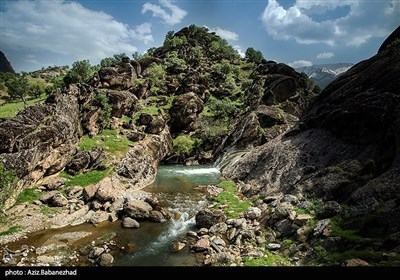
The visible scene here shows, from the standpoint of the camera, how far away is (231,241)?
29.5 meters

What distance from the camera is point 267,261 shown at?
24.3 meters

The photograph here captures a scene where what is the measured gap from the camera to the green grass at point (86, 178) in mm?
44425

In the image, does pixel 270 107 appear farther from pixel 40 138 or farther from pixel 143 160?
pixel 40 138

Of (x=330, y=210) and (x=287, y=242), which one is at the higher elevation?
(x=330, y=210)

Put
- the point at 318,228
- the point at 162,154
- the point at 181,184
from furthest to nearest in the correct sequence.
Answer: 1. the point at 162,154
2. the point at 181,184
3. the point at 318,228

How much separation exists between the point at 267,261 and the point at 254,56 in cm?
18297

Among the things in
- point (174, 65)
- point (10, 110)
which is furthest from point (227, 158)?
point (174, 65)

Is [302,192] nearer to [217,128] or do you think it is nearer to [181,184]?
[181,184]

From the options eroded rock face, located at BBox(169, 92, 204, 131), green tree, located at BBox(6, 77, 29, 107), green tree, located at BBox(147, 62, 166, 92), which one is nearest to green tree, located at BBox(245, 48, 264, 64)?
green tree, located at BBox(147, 62, 166, 92)

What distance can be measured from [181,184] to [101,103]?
29.8m

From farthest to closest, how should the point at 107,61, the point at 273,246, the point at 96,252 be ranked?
the point at 107,61 < the point at 96,252 < the point at 273,246

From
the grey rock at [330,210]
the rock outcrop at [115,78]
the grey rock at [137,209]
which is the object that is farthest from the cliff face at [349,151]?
the rock outcrop at [115,78]

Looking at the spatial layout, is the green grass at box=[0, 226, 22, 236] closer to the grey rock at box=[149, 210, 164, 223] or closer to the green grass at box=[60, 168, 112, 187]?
the green grass at box=[60, 168, 112, 187]
